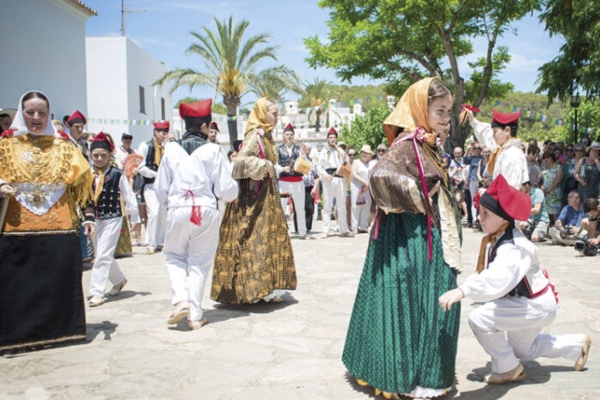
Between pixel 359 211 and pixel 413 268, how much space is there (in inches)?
371

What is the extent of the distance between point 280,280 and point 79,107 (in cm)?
1701

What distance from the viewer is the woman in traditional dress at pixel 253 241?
591 cm

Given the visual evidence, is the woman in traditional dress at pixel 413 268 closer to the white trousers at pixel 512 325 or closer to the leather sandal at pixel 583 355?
the white trousers at pixel 512 325

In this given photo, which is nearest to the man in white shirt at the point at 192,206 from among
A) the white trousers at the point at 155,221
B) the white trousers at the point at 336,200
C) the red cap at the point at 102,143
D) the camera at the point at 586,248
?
the red cap at the point at 102,143

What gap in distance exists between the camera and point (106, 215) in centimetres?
662

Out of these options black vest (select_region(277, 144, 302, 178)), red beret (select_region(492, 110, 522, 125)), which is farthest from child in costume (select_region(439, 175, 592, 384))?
black vest (select_region(277, 144, 302, 178))

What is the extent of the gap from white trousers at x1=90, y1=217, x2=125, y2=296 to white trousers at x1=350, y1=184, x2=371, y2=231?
662cm

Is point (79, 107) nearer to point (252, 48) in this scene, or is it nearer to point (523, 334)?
point (252, 48)

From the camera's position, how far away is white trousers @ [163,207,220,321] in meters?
5.26

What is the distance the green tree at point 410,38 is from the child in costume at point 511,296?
1785 centimetres

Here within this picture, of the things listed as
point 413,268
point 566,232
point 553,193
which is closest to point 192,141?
point 413,268

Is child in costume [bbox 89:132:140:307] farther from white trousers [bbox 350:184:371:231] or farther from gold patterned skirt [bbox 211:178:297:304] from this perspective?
white trousers [bbox 350:184:371:231]

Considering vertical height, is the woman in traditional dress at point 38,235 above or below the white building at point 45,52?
below

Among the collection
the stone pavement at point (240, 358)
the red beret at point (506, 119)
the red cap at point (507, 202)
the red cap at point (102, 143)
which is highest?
the red beret at point (506, 119)
